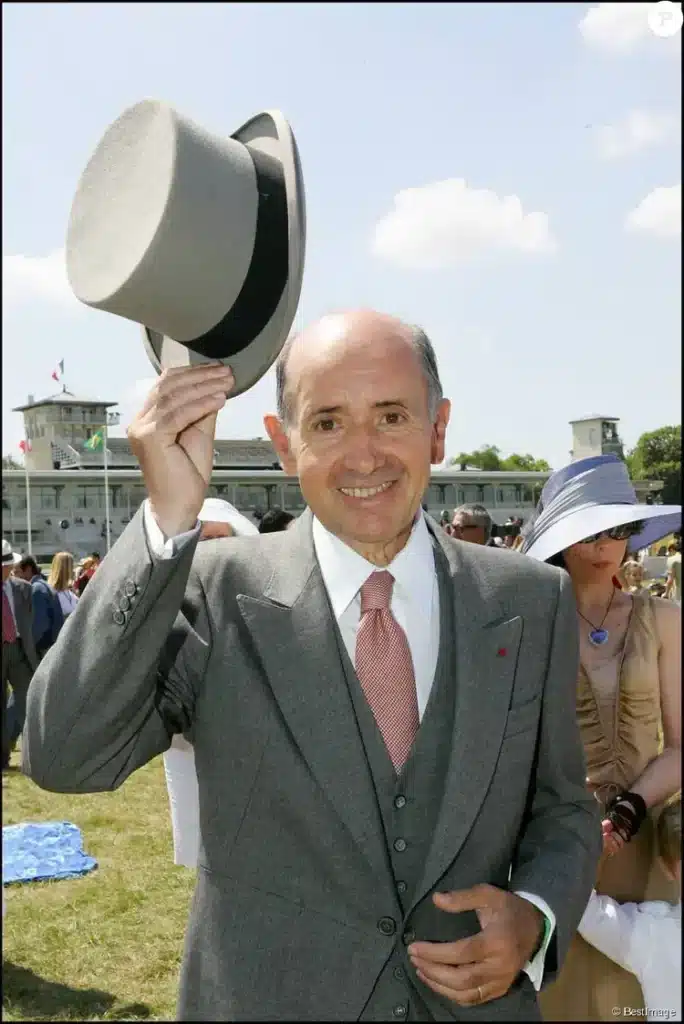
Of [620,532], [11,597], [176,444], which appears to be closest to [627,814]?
[620,532]

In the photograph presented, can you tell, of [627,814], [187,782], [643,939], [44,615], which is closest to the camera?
[643,939]

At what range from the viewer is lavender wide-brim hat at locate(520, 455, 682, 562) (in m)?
2.89

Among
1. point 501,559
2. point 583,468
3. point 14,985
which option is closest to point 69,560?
point 14,985

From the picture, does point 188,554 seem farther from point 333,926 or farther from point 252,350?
point 333,926

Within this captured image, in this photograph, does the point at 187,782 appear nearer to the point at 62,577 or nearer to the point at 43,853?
the point at 43,853

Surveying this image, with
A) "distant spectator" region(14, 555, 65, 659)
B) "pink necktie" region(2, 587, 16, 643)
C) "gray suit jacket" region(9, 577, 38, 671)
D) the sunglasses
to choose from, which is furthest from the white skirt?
"distant spectator" region(14, 555, 65, 659)

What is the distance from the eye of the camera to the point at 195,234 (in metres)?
1.45

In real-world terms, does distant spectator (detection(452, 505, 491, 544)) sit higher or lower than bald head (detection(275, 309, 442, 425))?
lower

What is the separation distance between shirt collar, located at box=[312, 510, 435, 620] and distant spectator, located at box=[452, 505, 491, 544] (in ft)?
13.4

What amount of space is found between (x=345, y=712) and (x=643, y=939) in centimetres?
156

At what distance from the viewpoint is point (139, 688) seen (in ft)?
4.71

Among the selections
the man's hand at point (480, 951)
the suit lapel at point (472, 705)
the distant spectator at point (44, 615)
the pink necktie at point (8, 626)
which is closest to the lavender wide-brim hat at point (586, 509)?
the suit lapel at point (472, 705)

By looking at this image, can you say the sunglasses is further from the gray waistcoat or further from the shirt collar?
the gray waistcoat

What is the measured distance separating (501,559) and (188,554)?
61 centimetres
